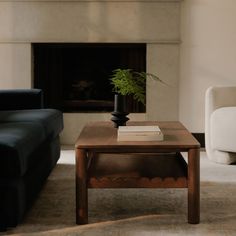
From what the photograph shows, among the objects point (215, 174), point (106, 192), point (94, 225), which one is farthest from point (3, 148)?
point (215, 174)

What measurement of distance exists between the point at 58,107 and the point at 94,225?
2848mm

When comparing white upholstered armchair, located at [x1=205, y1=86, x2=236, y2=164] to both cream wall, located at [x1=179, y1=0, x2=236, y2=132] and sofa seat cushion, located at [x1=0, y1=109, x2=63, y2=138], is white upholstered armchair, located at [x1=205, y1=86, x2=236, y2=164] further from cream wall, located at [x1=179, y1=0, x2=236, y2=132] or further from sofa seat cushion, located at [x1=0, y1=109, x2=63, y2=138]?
sofa seat cushion, located at [x1=0, y1=109, x2=63, y2=138]

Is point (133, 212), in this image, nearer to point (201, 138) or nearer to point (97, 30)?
point (201, 138)

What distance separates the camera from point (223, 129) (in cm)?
375

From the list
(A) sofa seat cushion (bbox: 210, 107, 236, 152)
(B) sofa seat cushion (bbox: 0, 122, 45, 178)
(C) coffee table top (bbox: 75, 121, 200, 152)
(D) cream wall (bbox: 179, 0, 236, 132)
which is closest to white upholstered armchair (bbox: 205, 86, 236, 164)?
(A) sofa seat cushion (bbox: 210, 107, 236, 152)

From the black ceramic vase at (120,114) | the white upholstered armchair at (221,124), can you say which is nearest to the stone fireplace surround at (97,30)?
the white upholstered armchair at (221,124)

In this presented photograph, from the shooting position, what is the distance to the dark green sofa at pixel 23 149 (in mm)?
2162

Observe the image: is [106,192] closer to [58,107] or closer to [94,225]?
[94,225]

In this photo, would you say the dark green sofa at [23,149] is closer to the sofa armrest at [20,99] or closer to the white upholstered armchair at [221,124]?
the sofa armrest at [20,99]

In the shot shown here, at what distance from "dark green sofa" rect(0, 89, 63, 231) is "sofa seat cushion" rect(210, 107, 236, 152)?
3.90 feet

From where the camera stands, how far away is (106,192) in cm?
290

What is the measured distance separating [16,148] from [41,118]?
0.91 metres

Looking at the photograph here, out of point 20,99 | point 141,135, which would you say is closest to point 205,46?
point 20,99

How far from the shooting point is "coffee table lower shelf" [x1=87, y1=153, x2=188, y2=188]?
2287mm
